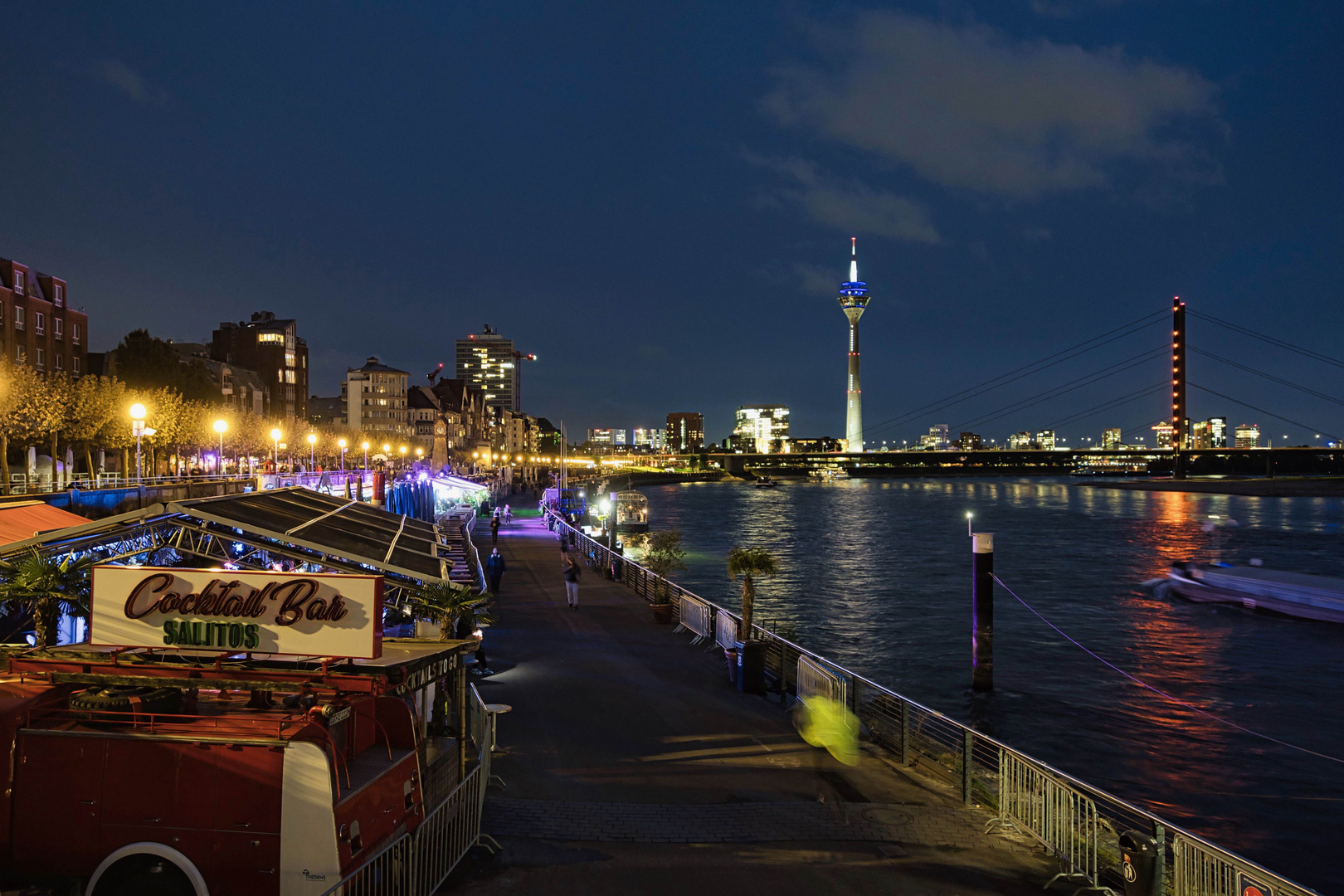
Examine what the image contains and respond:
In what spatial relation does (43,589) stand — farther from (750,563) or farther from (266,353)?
(266,353)

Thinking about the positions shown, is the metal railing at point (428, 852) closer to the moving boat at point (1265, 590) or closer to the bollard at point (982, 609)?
the bollard at point (982, 609)

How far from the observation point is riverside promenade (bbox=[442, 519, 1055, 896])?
324 inches

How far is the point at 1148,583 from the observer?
156 ft

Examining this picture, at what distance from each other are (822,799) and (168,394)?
56090 mm

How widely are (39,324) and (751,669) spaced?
202 ft

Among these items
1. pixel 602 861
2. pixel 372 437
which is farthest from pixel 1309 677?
pixel 372 437

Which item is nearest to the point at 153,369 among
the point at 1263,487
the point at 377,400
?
the point at 377,400

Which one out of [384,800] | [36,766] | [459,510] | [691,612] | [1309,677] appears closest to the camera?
[36,766]

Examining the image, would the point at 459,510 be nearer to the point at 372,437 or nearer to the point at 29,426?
the point at 29,426

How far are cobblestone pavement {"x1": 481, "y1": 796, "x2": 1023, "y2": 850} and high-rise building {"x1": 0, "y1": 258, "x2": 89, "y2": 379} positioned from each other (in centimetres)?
5438

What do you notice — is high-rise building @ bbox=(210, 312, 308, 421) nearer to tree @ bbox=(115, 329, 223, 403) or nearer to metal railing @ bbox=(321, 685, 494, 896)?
tree @ bbox=(115, 329, 223, 403)

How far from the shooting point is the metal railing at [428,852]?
668 centimetres

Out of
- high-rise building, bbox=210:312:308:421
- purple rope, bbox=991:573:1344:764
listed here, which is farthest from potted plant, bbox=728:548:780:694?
high-rise building, bbox=210:312:308:421

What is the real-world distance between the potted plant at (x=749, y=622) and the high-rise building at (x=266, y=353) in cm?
9861
